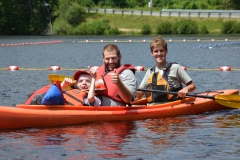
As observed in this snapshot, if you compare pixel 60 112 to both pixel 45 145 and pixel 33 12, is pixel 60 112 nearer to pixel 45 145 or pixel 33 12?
pixel 45 145

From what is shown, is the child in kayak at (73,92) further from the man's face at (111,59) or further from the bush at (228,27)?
the bush at (228,27)

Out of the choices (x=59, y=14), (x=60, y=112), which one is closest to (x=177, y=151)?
(x=60, y=112)

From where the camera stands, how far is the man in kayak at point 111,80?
9.12 metres

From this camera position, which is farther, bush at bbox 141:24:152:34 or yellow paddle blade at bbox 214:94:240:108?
bush at bbox 141:24:152:34

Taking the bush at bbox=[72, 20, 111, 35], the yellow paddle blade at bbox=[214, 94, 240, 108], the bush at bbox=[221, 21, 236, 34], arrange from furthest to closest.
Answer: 1. the bush at bbox=[72, 20, 111, 35]
2. the bush at bbox=[221, 21, 236, 34]
3. the yellow paddle blade at bbox=[214, 94, 240, 108]

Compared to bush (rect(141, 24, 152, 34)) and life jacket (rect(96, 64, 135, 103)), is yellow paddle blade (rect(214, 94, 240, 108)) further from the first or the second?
bush (rect(141, 24, 152, 34))

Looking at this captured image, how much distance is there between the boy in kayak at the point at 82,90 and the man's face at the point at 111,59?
39 cm

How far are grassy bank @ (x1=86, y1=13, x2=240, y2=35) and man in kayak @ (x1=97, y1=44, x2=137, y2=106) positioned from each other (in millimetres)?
54566

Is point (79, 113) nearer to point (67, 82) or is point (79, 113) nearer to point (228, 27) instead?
point (67, 82)

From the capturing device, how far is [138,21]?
7262cm

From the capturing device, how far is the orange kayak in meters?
8.96

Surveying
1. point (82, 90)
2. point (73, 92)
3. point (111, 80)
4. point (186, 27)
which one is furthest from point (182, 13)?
point (111, 80)

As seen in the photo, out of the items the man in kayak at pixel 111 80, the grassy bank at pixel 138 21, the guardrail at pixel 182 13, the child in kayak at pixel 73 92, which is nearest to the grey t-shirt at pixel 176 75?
the man in kayak at pixel 111 80

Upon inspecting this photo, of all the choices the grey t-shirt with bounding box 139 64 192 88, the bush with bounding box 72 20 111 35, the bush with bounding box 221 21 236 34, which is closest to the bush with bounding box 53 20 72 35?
the bush with bounding box 72 20 111 35
